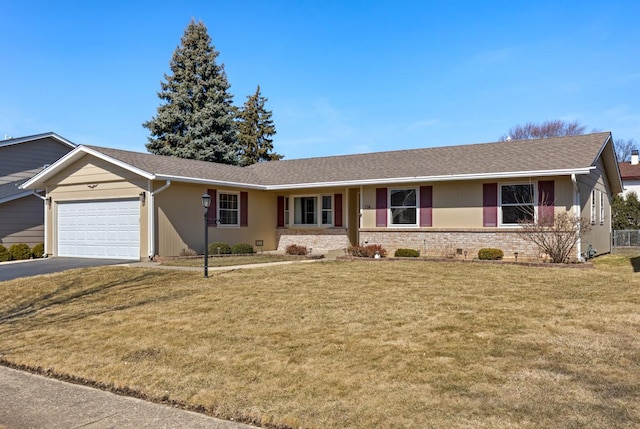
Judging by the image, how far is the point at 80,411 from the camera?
15.6 feet

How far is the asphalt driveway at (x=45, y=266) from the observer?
14406mm

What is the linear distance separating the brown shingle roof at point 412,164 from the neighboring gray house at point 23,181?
5.46 metres

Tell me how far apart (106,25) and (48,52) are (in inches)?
106

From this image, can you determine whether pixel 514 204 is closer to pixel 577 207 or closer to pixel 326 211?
pixel 577 207

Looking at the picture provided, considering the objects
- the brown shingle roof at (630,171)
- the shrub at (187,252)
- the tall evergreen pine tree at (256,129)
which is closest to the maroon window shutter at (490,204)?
the shrub at (187,252)

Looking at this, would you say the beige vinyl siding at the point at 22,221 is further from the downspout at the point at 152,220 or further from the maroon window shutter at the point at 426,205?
the maroon window shutter at the point at 426,205

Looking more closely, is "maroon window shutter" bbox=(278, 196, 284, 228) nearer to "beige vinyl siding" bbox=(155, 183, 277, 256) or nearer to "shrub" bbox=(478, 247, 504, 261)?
"beige vinyl siding" bbox=(155, 183, 277, 256)

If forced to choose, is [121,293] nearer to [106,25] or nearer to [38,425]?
[38,425]

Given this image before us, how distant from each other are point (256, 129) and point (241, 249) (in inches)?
1017

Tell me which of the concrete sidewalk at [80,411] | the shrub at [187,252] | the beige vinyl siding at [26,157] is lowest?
the concrete sidewalk at [80,411]

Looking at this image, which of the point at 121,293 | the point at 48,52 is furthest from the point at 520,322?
the point at 48,52

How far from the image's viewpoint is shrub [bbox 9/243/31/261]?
749 inches

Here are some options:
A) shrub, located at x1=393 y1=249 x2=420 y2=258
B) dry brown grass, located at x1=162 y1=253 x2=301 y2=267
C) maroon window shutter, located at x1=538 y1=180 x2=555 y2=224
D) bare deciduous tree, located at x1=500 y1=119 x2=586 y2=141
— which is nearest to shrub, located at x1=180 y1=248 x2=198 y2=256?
dry brown grass, located at x1=162 y1=253 x2=301 y2=267

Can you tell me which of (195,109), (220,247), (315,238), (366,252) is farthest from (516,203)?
(195,109)
